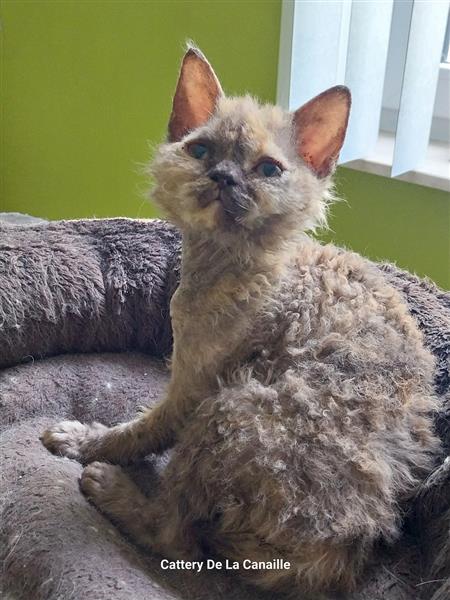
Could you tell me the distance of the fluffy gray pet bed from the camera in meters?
1.04

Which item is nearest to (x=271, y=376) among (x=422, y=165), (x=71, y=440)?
(x=71, y=440)

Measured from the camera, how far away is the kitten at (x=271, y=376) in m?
1.03

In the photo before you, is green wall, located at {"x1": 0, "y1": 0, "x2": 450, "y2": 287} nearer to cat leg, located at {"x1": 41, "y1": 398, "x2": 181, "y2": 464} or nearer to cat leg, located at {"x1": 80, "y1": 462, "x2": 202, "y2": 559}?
cat leg, located at {"x1": 41, "y1": 398, "x2": 181, "y2": 464}

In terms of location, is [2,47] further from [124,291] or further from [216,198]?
[216,198]

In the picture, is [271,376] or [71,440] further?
[71,440]

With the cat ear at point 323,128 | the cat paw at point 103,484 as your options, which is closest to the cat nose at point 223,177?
the cat ear at point 323,128

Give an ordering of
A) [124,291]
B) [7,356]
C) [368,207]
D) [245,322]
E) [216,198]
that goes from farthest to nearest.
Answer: [368,207], [124,291], [7,356], [245,322], [216,198]

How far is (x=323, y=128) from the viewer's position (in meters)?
1.14

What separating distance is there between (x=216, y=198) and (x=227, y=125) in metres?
0.14

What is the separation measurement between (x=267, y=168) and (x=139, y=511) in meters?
0.59

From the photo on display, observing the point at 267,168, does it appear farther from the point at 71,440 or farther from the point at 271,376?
the point at 71,440

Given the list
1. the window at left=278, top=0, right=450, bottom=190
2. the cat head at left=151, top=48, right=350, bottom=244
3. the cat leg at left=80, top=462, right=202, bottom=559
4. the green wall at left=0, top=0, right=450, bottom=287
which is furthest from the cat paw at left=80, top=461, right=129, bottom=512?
the window at left=278, top=0, right=450, bottom=190

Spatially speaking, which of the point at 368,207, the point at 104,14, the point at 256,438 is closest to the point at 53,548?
the point at 256,438

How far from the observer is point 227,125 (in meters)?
1.09
